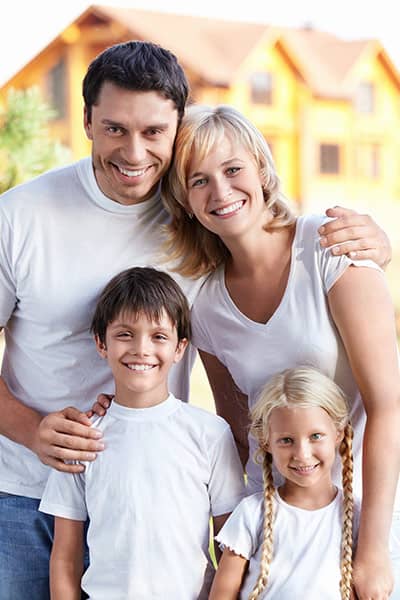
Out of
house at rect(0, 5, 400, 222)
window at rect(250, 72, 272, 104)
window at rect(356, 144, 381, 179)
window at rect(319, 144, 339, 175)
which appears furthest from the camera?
window at rect(356, 144, 381, 179)

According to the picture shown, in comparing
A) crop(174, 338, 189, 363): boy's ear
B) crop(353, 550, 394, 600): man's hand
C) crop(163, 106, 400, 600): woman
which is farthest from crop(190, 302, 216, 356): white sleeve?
crop(353, 550, 394, 600): man's hand

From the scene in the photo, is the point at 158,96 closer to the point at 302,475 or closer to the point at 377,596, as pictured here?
the point at 302,475

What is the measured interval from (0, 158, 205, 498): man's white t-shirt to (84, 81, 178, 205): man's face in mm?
124

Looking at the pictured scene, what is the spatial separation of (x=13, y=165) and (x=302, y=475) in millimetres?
5548

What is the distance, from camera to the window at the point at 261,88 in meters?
19.0

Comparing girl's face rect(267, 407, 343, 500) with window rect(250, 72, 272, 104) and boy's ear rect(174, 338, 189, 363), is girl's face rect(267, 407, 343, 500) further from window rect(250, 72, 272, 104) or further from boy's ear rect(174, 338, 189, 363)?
window rect(250, 72, 272, 104)

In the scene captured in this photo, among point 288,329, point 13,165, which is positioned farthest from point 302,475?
point 13,165

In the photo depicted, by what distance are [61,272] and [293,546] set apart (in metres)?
0.96

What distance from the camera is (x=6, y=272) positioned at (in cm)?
265

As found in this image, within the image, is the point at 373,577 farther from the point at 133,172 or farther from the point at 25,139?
the point at 25,139

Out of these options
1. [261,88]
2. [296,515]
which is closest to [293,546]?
[296,515]

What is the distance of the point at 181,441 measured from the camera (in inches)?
94.6

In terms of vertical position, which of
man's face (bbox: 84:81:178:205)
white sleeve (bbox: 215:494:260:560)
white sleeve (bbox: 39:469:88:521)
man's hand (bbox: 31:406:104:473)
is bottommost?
white sleeve (bbox: 215:494:260:560)

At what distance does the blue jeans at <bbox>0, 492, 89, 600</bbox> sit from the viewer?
8.45 ft
